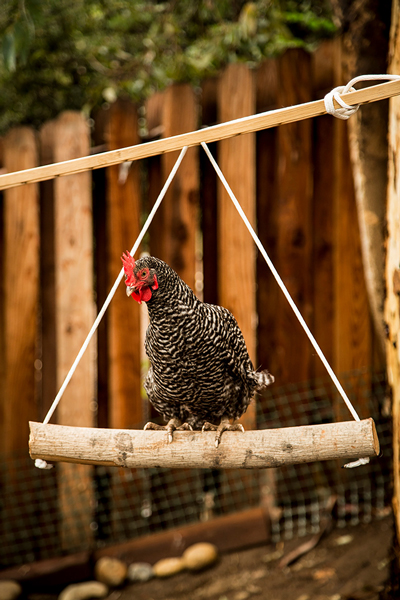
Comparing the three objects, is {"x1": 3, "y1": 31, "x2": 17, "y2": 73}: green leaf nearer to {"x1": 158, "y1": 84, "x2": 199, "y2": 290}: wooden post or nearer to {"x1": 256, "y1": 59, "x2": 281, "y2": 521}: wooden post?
{"x1": 158, "y1": 84, "x2": 199, "y2": 290}: wooden post

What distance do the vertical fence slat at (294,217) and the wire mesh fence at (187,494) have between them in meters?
0.19

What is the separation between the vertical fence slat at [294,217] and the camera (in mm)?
2730

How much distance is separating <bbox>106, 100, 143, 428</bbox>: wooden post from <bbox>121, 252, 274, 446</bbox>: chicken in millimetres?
1116

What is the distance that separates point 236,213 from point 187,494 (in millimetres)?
1518

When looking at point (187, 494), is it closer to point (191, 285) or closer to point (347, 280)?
point (191, 285)

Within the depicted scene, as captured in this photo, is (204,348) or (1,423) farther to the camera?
(1,423)

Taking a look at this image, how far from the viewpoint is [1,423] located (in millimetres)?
2986

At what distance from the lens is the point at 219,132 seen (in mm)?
1332

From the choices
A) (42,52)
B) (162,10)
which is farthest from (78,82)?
(162,10)

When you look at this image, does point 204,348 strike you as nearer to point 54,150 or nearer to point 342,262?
point 342,262

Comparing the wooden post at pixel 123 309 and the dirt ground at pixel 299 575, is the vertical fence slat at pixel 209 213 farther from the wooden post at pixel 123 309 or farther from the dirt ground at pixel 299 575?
the dirt ground at pixel 299 575

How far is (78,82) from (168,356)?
3506 mm

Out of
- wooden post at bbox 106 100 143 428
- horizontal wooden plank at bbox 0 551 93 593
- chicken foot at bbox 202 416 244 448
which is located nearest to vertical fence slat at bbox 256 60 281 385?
wooden post at bbox 106 100 143 428

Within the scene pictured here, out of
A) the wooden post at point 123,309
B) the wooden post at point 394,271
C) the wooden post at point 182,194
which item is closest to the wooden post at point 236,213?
the wooden post at point 182,194
